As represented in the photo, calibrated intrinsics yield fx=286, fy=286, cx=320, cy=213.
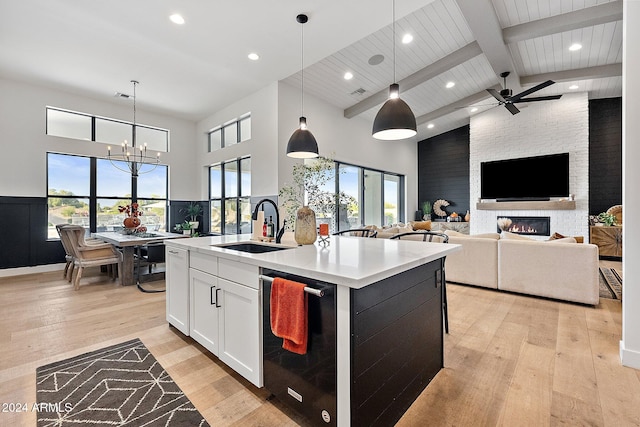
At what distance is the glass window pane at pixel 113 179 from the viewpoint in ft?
19.7

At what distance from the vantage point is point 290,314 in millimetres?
1437

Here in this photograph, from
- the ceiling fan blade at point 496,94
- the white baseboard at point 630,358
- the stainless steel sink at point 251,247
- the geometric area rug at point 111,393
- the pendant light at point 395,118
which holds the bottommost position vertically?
the geometric area rug at point 111,393

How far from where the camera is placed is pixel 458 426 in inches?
60.6

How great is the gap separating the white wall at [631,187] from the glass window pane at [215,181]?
6.73 m

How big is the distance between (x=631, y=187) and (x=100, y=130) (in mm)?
8031

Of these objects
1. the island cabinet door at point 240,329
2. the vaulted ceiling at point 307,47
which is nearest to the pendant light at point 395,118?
the island cabinet door at point 240,329

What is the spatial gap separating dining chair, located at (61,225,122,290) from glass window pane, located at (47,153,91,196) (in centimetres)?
190

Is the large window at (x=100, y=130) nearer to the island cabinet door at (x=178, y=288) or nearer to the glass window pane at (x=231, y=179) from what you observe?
the glass window pane at (x=231, y=179)

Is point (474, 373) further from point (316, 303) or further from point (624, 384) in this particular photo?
point (316, 303)

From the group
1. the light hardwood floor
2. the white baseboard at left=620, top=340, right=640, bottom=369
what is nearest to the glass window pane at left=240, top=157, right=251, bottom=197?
the light hardwood floor

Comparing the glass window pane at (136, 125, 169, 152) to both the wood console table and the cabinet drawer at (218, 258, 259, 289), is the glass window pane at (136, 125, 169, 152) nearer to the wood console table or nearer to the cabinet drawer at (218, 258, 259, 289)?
the cabinet drawer at (218, 258, 259, 289)

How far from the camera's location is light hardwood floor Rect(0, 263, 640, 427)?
1.63 m

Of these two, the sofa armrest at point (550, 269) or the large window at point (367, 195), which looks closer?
the sofa armrest at point (550, 269)

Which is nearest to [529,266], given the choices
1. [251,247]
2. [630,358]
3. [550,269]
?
[550,269]
